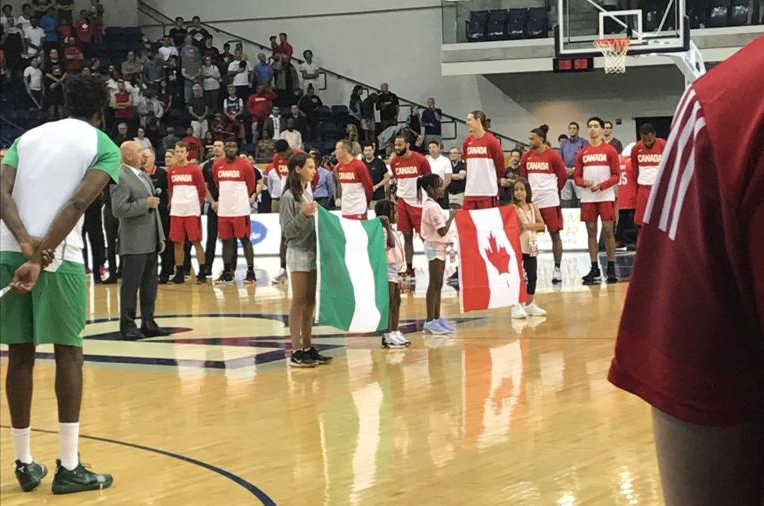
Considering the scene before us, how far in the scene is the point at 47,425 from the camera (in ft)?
22.4

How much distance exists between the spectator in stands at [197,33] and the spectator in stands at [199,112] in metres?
2.36

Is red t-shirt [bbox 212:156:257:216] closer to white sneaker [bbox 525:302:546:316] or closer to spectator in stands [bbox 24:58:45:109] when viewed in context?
white sneaker [bbox 525:302:546:316]

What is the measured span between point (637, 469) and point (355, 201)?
11115 millimetres

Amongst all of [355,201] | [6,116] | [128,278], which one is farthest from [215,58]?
[128,278]

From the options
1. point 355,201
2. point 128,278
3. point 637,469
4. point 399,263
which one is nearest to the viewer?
point 637,469

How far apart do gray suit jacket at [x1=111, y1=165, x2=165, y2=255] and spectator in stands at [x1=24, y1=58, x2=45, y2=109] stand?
15858 millimetres

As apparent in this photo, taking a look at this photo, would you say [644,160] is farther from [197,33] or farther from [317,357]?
[197,33]

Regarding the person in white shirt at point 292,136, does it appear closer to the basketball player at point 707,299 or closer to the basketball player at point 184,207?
the basketball player at point 184,207

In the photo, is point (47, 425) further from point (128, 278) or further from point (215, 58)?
point (215, 58)

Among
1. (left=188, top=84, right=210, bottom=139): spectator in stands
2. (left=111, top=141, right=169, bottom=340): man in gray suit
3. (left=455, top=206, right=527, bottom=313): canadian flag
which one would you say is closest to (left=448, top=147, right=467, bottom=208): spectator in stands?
(left=188, top=84, right=210, bottom=139): spectator in stands

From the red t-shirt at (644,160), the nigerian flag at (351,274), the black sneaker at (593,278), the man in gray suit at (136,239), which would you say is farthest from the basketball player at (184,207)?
the nigerian flag at (351,274)

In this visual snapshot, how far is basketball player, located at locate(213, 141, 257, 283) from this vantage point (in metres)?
16.3

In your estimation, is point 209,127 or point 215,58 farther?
point 215,58

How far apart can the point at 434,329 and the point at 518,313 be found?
130 cm
